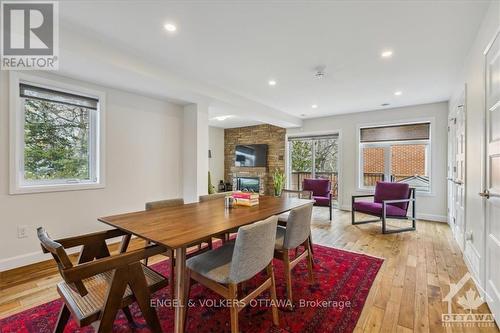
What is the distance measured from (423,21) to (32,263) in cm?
469

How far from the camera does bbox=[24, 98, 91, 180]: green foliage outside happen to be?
2.67 meters

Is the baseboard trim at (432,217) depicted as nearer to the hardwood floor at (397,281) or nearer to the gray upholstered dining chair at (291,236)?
the hardwood floor at (397,281)

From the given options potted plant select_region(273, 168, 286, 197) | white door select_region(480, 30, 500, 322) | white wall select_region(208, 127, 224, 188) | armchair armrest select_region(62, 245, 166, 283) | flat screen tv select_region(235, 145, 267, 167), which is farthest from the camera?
white wall select_region(208, 127, 224, 188)

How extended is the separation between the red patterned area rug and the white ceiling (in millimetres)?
2397

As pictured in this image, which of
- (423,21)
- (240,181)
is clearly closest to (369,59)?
(423,21)

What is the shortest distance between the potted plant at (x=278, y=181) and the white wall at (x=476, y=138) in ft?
13.4

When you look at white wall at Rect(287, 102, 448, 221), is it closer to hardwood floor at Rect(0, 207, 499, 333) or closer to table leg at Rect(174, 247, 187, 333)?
hardwood floor at Rect(0, 207, 499, 333)

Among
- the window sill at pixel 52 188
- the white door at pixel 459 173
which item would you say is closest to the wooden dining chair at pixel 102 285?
the window sill at pixel 52 188

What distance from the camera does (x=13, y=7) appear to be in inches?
71.7

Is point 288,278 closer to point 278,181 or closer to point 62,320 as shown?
point 62,320

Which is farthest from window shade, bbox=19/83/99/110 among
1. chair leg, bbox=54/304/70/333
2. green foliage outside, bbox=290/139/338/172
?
green foliage outside, bbox=290/139/338/172

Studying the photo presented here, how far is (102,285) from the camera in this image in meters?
1.48

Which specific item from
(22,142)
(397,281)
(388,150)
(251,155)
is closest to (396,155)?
(388,150)
